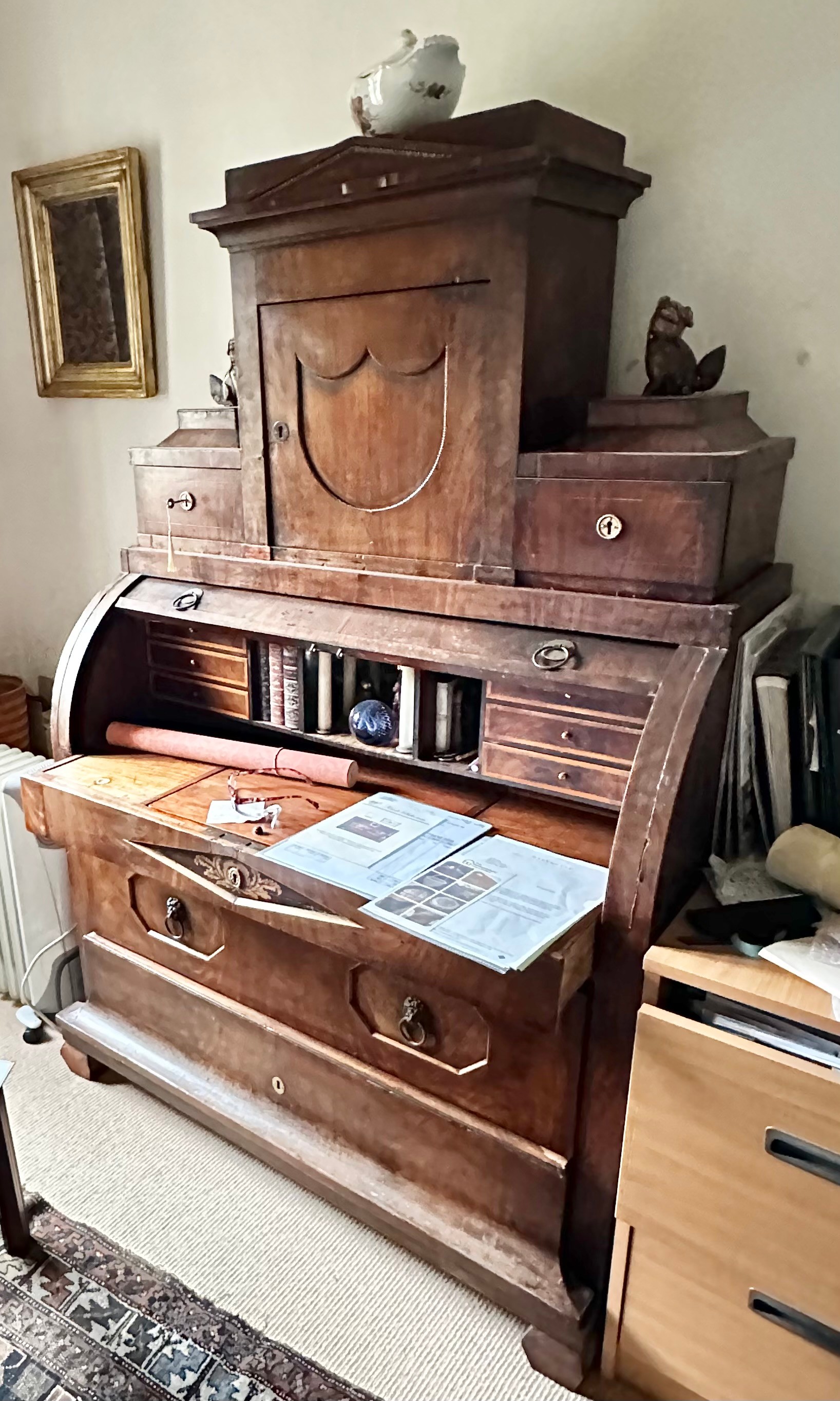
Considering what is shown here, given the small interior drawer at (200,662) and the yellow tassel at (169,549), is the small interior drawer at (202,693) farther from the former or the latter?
the yellow tassel at (169,549)

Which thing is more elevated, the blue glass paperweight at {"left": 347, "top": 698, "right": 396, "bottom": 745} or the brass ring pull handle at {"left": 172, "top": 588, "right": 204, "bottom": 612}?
the brass ring pull handle at {"left": 172, "top": 588, "right": 204, "bottom": 612}

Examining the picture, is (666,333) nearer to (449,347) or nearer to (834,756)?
(449,347)

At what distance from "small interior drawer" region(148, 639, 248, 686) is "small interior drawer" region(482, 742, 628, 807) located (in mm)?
556

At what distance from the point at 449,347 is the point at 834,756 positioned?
807 millimetres

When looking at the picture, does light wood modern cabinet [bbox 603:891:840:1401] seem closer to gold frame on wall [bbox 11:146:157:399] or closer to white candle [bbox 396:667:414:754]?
white candle [bbox 396:667:414:754]

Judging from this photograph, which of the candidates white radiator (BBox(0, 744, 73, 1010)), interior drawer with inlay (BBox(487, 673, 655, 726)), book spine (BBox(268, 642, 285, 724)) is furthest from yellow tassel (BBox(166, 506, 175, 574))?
interior drawer with inlay (BBox(487, 673, 655, 726))

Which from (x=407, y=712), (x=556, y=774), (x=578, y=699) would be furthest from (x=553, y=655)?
(x=407, y=712)

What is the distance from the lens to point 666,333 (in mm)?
1292

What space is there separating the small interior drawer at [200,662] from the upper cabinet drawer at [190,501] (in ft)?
0.74

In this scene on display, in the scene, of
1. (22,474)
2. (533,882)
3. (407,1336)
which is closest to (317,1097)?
(407,1336)

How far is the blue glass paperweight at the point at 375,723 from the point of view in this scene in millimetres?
1518

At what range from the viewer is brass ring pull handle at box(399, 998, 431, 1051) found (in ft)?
4.49

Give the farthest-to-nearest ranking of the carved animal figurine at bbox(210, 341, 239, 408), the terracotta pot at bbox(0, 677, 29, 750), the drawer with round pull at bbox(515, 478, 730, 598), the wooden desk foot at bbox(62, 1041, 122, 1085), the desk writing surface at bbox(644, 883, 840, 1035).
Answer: the terracotta pot at bbox(0, 677, 29, 750)
the wooden desk foot at bbox(62, 1041, 122, 1085)
the carved animal figurine at bbox(210, 341, 239, 408)
the drawer with round pull at bbox(515, 478, 730, 598)
the desk writing surface at bbox(644, 883, 840, 1035)

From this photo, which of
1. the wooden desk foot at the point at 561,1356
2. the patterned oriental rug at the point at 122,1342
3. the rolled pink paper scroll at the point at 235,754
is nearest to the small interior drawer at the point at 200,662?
the rolled pink paper scroll at the point at 235,754
